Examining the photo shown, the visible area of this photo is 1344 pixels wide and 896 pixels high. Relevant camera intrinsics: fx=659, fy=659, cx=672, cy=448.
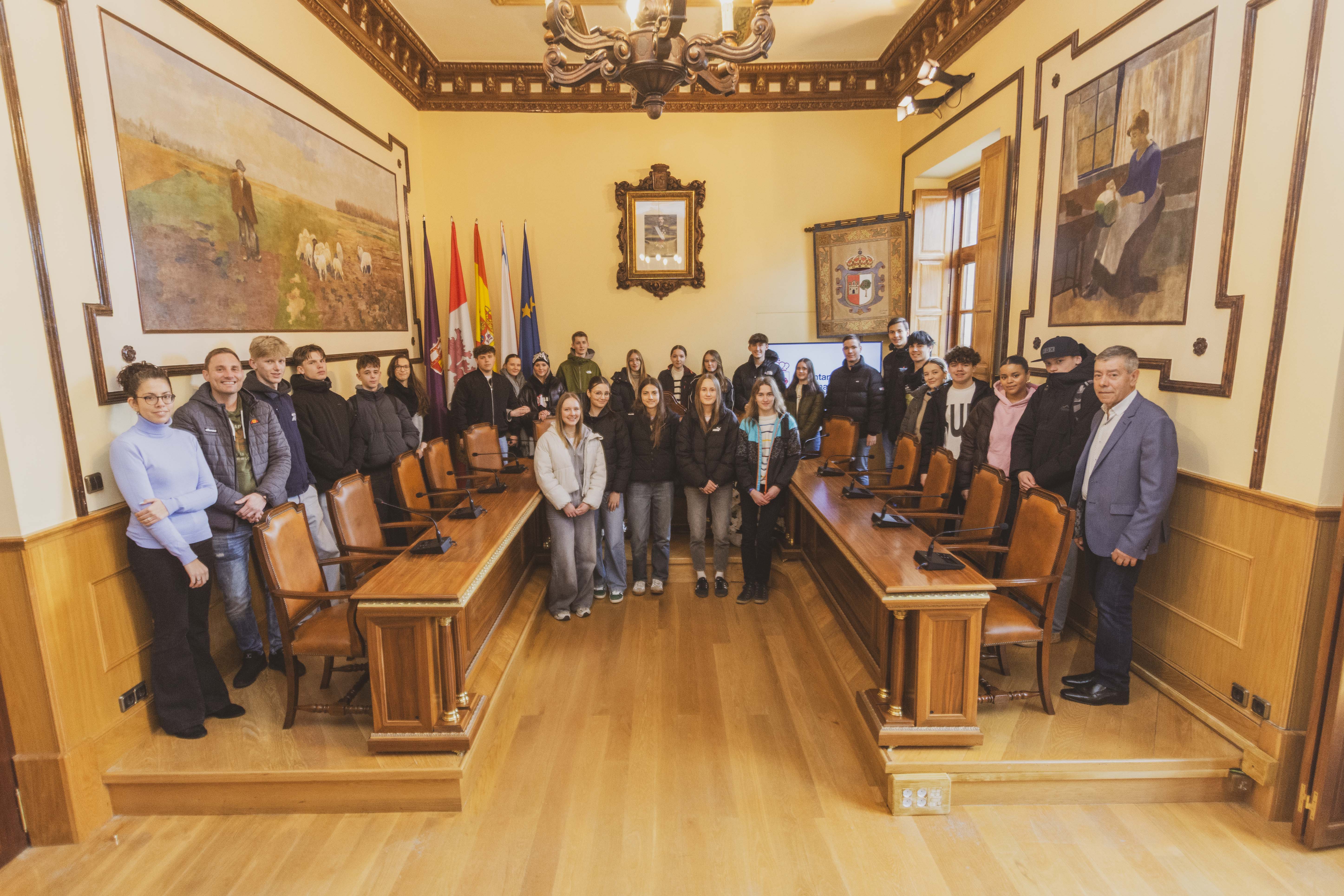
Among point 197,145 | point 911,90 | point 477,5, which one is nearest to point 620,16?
point 477,5

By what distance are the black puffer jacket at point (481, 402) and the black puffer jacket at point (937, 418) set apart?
350 centimetres

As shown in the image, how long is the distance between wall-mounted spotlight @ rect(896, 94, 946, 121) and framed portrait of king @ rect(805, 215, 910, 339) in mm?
1148

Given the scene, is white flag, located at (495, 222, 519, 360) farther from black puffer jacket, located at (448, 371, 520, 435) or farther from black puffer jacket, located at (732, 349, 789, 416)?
black puffer jacket, located at (732, 349, 789, 416)

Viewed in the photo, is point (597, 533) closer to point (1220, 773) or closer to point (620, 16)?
point (1220, 773)

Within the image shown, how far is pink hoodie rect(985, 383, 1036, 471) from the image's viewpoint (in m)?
3.90

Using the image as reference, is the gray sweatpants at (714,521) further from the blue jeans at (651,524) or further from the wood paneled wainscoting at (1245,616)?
the wood paneled wainscoting at (1245,616)

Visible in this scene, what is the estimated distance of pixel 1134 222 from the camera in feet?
11.5

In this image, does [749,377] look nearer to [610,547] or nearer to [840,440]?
[840,440]

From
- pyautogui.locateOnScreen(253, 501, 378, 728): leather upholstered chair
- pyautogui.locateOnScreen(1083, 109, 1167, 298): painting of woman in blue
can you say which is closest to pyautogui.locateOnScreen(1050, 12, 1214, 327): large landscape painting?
pyautogui.locateOnScreen(1083, 109, 1167, 298): painting of woman in blue

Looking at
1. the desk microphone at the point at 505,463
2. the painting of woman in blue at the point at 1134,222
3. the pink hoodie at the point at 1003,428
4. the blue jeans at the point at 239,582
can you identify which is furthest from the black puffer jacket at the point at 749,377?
the blue jeans at the point at 239,582

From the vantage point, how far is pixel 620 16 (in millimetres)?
5684

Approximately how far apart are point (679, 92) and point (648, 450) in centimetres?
441

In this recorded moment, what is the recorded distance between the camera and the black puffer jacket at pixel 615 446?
14.5ft

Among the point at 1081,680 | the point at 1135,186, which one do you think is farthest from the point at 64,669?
the point at 1135,186
